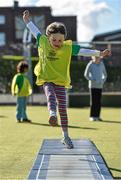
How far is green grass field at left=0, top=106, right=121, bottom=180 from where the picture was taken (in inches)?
299

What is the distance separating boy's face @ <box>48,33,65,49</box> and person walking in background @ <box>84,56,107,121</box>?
6.32 metres

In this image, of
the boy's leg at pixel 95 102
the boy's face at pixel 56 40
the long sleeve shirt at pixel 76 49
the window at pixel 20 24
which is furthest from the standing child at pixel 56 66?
the window at pixel 20 24

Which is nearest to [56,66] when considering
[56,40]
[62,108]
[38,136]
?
[56,40]

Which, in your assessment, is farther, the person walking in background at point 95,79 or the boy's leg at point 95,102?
the boy's leg at point 95,102

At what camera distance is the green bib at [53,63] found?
8.37 metres

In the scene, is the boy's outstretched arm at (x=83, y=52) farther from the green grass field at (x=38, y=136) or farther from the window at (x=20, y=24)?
the window at (x=20, y=24)

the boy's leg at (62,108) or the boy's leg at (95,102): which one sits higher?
the boy's leg at (62,108)

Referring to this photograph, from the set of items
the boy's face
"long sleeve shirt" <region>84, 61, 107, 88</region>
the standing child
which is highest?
the boy's face

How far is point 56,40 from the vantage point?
8266 mm

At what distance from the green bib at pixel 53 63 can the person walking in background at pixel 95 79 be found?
20.3ft

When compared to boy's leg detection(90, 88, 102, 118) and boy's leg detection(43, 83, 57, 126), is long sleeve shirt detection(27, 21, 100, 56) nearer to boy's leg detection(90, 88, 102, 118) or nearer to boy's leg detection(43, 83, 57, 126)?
boy's leg detection(43, 83, 57, 126)

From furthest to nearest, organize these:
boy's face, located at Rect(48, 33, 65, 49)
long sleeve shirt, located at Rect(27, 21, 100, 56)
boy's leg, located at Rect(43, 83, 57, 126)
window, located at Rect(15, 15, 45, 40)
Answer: window, located at Rect(15, 15, 45, 40), long sleeve shirt, located at Rect(27, 21, 100, 56), boy's face, located at Rect(48, 33, 65, 49), boy's leg, located at Rect(43, 83, 57, 126)

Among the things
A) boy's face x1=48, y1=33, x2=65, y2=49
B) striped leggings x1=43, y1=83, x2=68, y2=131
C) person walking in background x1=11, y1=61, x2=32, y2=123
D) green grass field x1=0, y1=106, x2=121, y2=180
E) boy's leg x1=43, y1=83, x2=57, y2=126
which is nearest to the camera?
green grass field x1=0, y1=106, x2=121, y2=180

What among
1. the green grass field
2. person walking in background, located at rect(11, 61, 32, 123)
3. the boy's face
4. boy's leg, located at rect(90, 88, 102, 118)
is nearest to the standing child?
the boy's face
